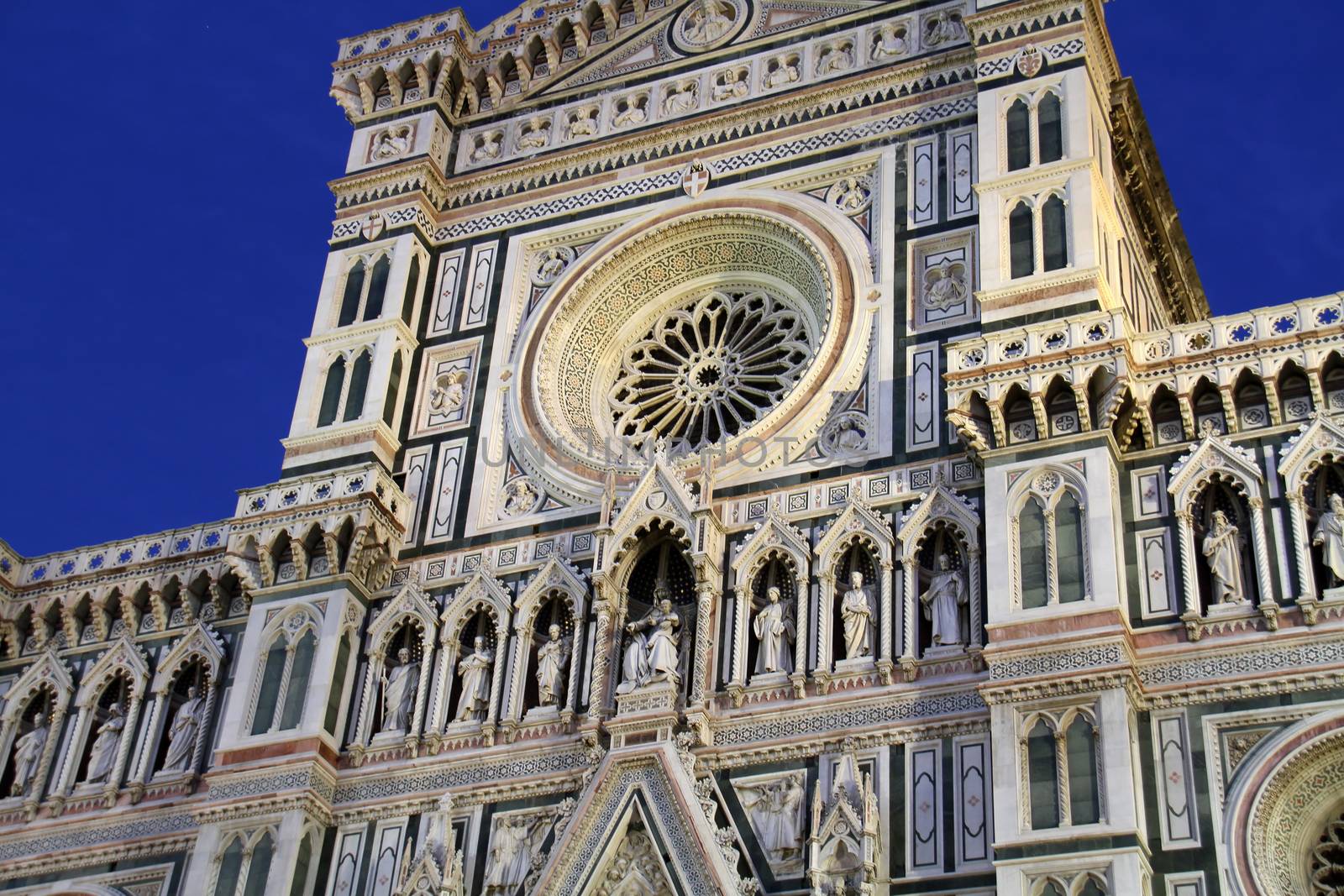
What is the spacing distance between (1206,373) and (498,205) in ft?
31.5

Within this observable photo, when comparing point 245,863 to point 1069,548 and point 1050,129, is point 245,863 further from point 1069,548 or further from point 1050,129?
point 1050,129

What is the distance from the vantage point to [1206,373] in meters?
19.6

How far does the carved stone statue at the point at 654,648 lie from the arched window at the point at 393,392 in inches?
180

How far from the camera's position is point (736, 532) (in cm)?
2112

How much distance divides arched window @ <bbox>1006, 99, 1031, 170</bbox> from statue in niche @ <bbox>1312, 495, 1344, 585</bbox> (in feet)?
17.7

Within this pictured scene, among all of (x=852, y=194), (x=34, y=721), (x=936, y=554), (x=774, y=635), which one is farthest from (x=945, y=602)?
(x=34, y=721)

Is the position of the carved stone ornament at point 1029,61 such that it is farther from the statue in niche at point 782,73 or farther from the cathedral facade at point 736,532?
the statue in niche at point 782,73

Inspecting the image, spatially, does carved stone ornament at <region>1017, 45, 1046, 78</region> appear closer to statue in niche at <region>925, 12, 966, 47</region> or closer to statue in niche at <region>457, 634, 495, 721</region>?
statue in niche at <region>925, 12, 966, 47</region>

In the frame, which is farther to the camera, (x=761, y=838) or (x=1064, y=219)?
(x=1064, y=219)

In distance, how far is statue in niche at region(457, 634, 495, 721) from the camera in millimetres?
21125

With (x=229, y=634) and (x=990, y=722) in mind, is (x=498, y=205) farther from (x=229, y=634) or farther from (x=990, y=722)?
(x=990, y=722)

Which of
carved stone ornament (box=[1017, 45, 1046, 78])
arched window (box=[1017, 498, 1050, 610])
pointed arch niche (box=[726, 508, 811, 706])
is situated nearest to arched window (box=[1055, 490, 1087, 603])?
arched window (box=[1017, 498, 1050, 610])

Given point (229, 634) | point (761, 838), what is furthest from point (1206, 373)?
point (229, 634)

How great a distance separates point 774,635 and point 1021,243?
4.87m
